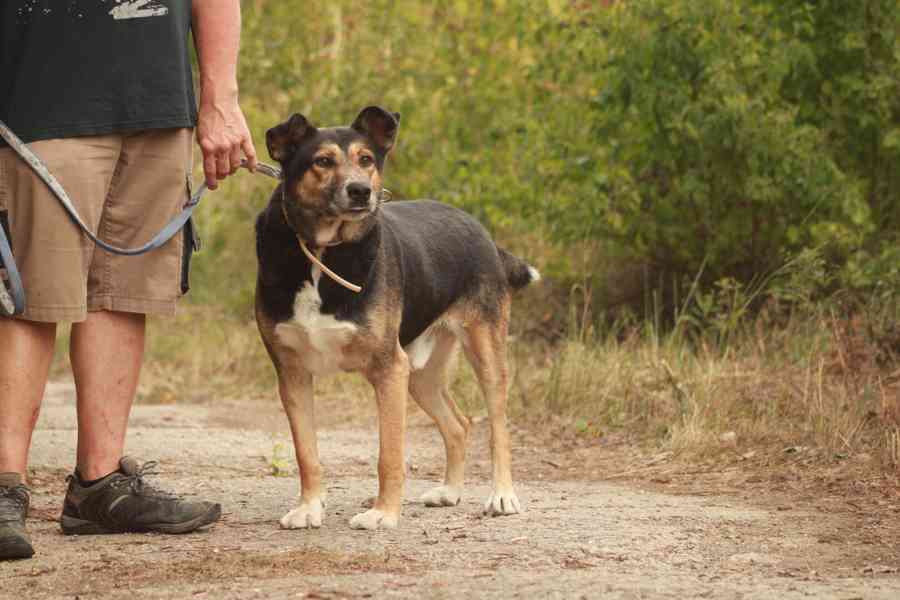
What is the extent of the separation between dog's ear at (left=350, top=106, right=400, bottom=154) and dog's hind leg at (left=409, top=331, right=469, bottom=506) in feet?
3.29

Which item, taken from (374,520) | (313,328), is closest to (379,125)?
(313,328)

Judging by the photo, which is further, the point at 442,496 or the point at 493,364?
the point at 493,364

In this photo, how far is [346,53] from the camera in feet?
41.0

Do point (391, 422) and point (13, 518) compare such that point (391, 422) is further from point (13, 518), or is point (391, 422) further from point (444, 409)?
point (13, 518)

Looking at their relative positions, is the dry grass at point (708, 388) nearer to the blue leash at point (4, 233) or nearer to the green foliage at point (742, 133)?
the green foliage at point (742, 133)

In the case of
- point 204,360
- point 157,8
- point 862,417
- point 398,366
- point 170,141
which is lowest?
point 204,360

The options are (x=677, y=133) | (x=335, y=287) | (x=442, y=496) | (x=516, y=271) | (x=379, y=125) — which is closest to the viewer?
(x=335, y=287)

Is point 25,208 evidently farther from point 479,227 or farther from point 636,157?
point 636,157

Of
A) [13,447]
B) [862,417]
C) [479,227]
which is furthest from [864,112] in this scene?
[13,447]

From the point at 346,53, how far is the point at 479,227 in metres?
6.65

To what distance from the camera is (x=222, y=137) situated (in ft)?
16.0

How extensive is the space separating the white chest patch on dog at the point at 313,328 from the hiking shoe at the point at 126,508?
2.22 feet

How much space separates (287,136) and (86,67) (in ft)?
2.81

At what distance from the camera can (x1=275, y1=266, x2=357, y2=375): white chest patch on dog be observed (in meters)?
5.13
